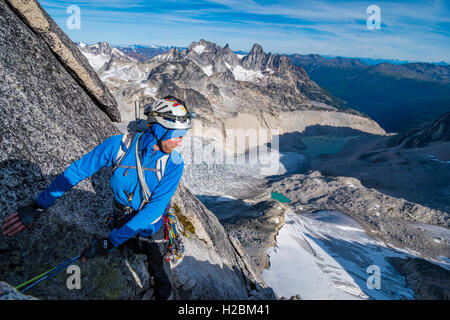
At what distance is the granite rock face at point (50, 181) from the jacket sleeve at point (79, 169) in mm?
1192

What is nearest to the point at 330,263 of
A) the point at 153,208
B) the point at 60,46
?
the point at 153,208

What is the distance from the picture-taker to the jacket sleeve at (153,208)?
3.74 m

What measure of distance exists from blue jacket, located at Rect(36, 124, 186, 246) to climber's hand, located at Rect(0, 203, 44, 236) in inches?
8.2

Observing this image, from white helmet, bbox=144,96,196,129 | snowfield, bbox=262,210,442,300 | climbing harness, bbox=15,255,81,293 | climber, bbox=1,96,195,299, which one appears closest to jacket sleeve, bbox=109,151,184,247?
climber, bbox=1,96,195,299

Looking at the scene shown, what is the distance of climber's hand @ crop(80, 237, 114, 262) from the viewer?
3.90 m

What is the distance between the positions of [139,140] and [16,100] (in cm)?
377

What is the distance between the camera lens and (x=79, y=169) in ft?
13.3

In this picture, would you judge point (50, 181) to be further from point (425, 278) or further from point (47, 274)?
point (425, 278)

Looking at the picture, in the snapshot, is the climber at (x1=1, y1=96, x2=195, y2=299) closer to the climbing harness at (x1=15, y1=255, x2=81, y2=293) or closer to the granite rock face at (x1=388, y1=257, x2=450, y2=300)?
the climbing harness at (x1=15, y1=255, x2=81, y2=293)

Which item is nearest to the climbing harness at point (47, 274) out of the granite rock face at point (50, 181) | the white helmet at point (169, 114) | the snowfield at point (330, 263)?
the granite rock face at point (50, 181)

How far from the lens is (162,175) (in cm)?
396
